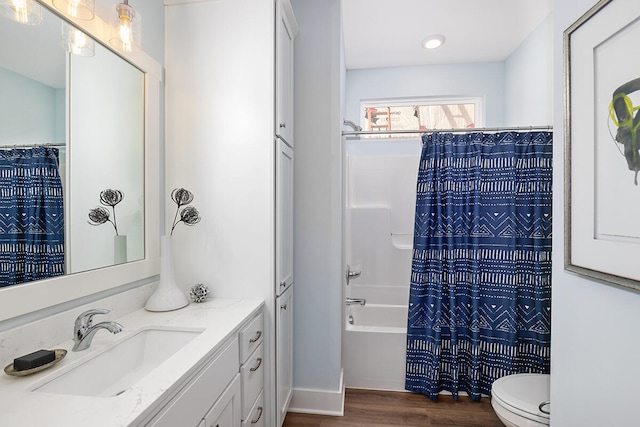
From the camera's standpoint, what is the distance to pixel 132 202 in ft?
4.76

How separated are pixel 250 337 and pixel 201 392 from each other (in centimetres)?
43

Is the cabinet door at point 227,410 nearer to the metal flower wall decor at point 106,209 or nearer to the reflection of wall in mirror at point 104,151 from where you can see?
the reflection of wall in mirror at point 104,151

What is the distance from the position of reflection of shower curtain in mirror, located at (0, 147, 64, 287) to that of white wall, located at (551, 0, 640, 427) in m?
1.70

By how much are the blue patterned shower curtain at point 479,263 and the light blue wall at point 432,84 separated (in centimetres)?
116

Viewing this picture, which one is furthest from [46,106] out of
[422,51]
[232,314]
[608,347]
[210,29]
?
[422,51]

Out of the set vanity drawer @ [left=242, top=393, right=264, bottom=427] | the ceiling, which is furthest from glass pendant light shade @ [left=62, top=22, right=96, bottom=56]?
the ceiling

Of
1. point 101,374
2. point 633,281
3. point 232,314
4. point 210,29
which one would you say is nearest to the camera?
point 633,281

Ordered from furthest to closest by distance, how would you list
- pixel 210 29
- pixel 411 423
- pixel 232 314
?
pixel 411 423
pixel 210 29
pixel 232 314

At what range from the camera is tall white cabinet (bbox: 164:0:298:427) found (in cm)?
160

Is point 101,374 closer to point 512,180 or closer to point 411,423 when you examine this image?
point 411,423

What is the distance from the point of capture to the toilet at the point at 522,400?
1428 millimetres

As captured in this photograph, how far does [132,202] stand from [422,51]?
2672 mm

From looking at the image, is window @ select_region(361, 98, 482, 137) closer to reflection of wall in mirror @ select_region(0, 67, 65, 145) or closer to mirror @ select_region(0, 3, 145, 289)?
mirror @ select_region(0, 3, 145, 289)

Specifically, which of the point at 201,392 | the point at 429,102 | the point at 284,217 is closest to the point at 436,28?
the point at 429,102
